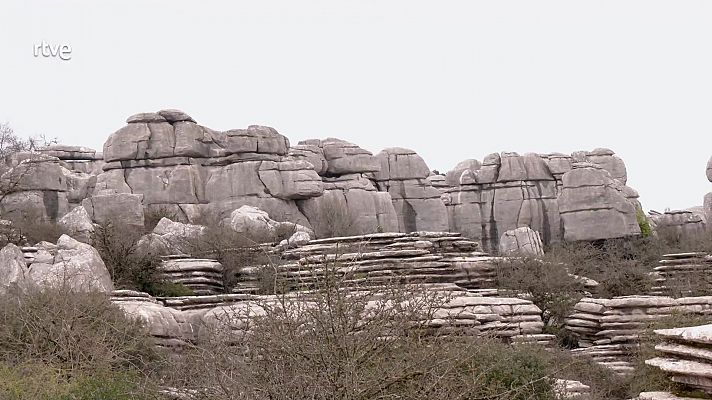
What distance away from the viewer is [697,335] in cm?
1007

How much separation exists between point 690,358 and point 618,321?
343 inches

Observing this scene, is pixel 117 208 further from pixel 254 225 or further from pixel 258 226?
pixel 258 226

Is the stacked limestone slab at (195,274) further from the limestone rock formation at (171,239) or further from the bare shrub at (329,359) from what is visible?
the bare shrub at (329,359)

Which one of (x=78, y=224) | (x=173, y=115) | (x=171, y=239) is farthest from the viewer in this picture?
(x=173, y=115)

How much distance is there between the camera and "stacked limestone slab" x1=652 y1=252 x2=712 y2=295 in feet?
83.2

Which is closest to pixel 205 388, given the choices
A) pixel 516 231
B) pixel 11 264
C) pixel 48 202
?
pixel 11 264

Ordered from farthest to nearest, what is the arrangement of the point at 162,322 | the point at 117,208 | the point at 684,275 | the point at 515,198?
1. the point at 515,198
2. the point at 117,208
3. the point at 684,275
4. the point at 162,322

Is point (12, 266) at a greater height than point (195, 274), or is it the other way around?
point (12, 266)

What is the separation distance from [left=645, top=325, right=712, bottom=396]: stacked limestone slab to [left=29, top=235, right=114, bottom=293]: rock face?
30.6ft

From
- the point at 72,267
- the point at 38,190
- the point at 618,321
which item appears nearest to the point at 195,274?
the point at 72,267

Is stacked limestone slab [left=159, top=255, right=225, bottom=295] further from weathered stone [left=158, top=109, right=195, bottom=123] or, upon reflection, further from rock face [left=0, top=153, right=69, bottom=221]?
weathered stone [left=158, top=109, right=195, bottom=123]

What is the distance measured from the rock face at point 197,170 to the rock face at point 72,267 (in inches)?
646

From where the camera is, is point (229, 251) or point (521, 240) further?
point (521, 240)

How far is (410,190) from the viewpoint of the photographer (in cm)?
4438
